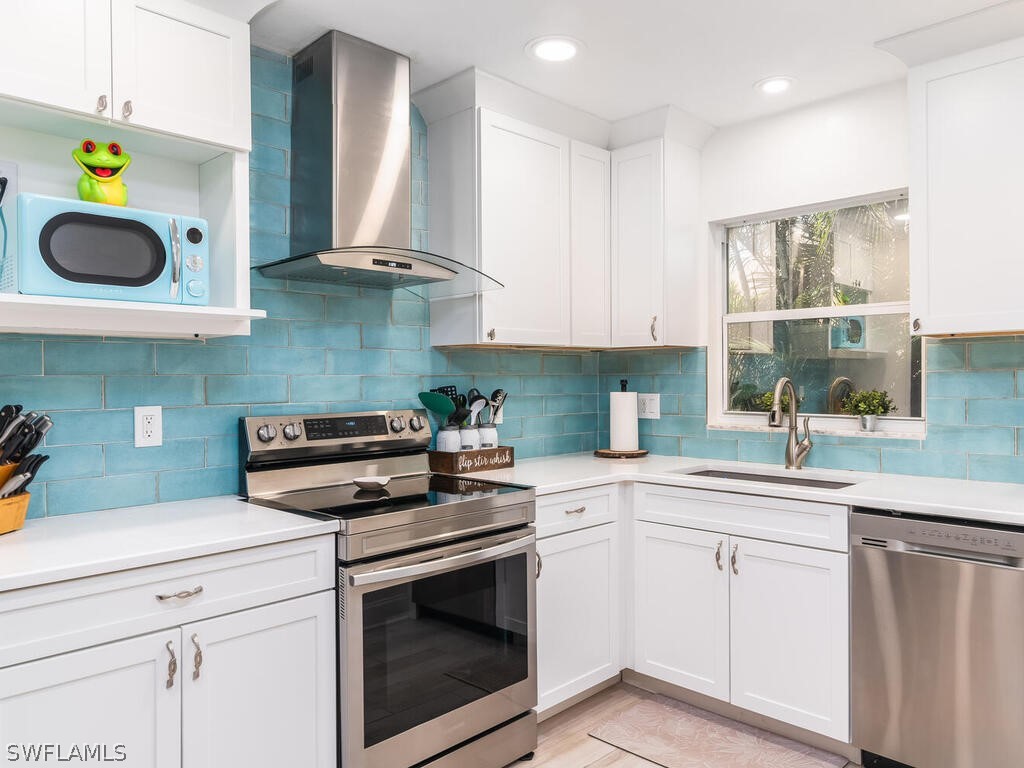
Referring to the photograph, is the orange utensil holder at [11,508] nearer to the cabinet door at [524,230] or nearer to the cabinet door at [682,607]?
the cabinet door at [524,230]

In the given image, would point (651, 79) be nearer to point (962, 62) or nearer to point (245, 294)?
point (962, 62)

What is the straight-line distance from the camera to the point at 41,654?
1423 mm

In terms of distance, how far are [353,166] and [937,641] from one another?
2.35 m

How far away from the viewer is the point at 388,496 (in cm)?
230

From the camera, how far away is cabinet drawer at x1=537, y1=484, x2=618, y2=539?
97.8 inches

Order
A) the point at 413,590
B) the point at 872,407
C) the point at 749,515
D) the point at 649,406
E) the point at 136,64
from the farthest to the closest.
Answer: the point at 649,406
the point at 872,407
the point at 749,515
the point at 413,590
the point at 136,64

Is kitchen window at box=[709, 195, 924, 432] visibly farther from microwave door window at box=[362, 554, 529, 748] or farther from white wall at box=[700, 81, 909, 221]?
microwave door window at box=[362, 554, 529, 748]

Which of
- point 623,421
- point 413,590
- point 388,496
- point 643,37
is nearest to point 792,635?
point 623,421

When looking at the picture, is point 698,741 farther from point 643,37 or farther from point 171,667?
point 643,37

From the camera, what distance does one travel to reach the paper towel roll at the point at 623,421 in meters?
3.28

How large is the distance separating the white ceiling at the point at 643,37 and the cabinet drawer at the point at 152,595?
5.36 ft

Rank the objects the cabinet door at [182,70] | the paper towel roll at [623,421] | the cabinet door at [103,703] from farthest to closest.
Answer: the paper towel roll at [623,421] < the cabinet door at [182,70] < the cabinet door at [103,703]

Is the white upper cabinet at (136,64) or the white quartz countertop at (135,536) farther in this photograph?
the white upper cabinet at (136,64)

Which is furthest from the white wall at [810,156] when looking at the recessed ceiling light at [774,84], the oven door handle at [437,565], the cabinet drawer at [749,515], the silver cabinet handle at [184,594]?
the silver cabinet handle at [184,594]
